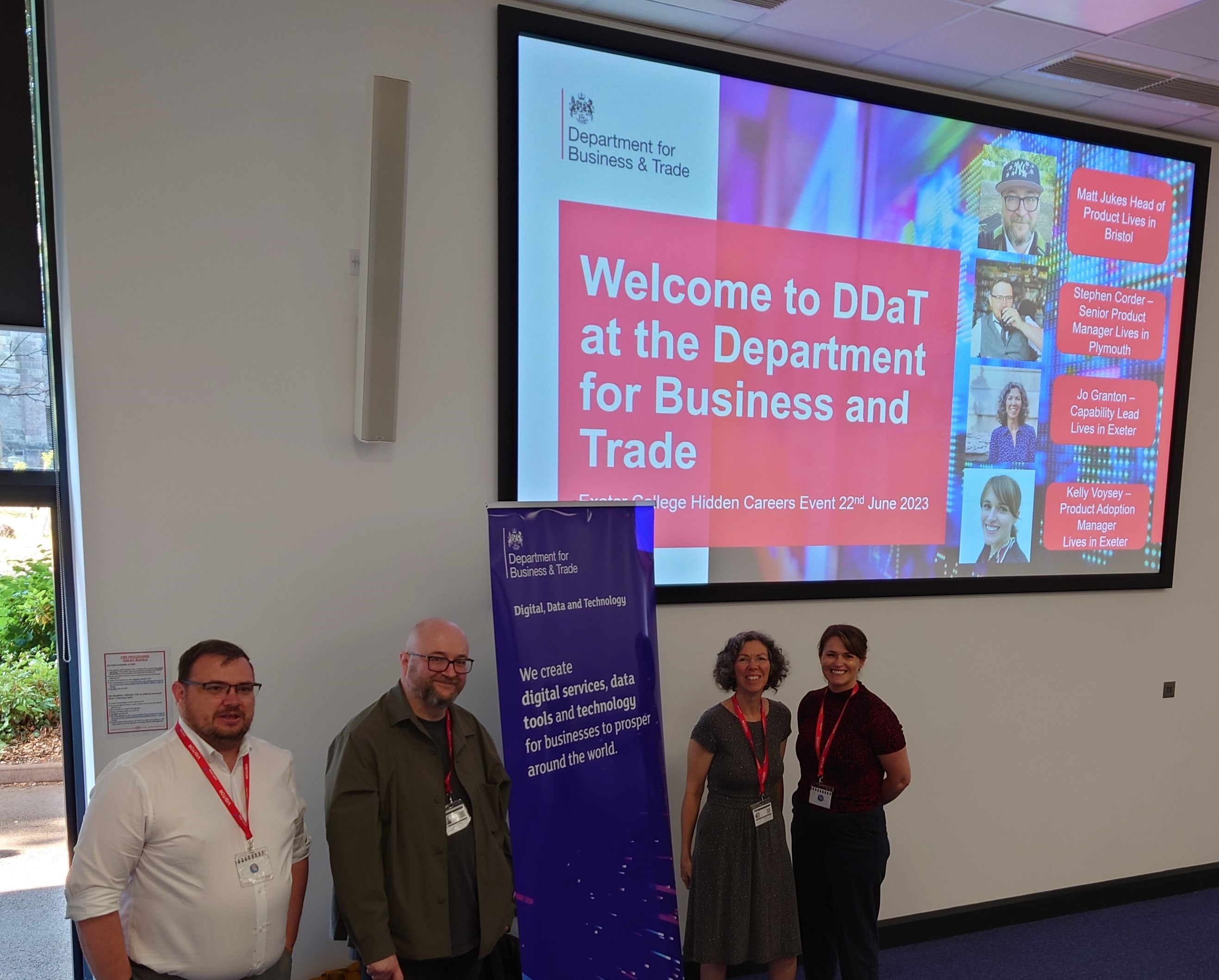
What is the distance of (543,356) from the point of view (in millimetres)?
3330

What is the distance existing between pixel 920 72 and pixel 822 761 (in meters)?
2.74

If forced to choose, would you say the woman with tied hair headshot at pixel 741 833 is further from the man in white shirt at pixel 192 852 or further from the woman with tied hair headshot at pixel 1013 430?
the woman with tied hair headshot at pixel 1013 430

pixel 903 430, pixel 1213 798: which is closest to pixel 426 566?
pixel 903 430

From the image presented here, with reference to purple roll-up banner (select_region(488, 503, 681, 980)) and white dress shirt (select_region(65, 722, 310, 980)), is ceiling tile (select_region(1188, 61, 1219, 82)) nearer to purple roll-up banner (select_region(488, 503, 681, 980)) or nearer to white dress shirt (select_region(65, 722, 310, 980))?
purple roll-up banner (select_region(488, 503, 681, 980))

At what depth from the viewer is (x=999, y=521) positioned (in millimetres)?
4094

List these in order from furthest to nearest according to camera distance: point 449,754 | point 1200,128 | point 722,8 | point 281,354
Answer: point 1200,128 < point 722,8 < point 281,354 < point 449,754

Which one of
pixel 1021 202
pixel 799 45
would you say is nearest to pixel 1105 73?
pixel 1021 202

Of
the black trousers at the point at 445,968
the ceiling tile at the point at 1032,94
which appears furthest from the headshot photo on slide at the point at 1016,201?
the black trousers at the point at 445,968

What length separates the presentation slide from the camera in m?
3.37

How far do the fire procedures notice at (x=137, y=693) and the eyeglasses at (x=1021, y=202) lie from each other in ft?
12.3

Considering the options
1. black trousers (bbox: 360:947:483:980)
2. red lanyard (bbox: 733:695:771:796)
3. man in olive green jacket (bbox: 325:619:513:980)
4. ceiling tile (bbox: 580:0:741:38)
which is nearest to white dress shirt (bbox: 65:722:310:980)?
man in olive green jacket (bbox: 325:619:513:980)

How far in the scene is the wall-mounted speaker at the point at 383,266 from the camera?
276 centimetres

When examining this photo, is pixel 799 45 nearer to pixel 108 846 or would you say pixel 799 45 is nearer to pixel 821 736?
pixel 821 736

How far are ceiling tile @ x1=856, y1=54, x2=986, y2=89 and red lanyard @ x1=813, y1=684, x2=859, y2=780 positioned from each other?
95.3 inches
